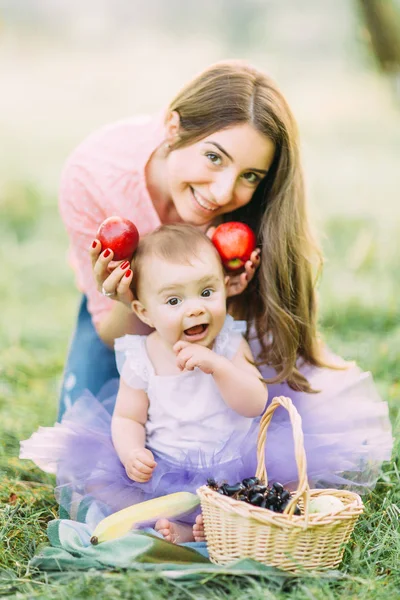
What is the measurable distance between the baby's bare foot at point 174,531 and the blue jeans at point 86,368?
1.01 metres

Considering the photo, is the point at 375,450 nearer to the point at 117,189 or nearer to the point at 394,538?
the point at 394,538

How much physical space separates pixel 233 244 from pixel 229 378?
1.80ft

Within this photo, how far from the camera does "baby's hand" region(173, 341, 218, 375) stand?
2756 mm

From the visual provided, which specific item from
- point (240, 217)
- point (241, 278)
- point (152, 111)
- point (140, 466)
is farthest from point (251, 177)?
point (152, 111)

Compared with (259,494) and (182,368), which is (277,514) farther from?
(182,368)

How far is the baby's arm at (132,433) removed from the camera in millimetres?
2773

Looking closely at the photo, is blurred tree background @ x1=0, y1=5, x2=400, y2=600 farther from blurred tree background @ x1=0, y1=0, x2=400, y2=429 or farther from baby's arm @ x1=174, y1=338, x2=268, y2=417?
baby's arm @ x1=174, y1=338, x2=268, y2=417

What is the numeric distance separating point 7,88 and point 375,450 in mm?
9689

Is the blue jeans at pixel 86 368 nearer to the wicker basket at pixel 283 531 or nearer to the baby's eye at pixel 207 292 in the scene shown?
the baby's eye at pixel 207 292

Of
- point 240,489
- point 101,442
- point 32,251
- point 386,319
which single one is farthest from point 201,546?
point 32,251

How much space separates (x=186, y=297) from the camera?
9.41 ft

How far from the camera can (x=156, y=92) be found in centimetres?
1100

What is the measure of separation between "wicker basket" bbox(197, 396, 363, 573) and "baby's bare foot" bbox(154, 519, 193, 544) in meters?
0.23

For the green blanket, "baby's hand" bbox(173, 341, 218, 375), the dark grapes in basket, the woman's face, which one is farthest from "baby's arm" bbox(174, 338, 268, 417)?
the woman's face
